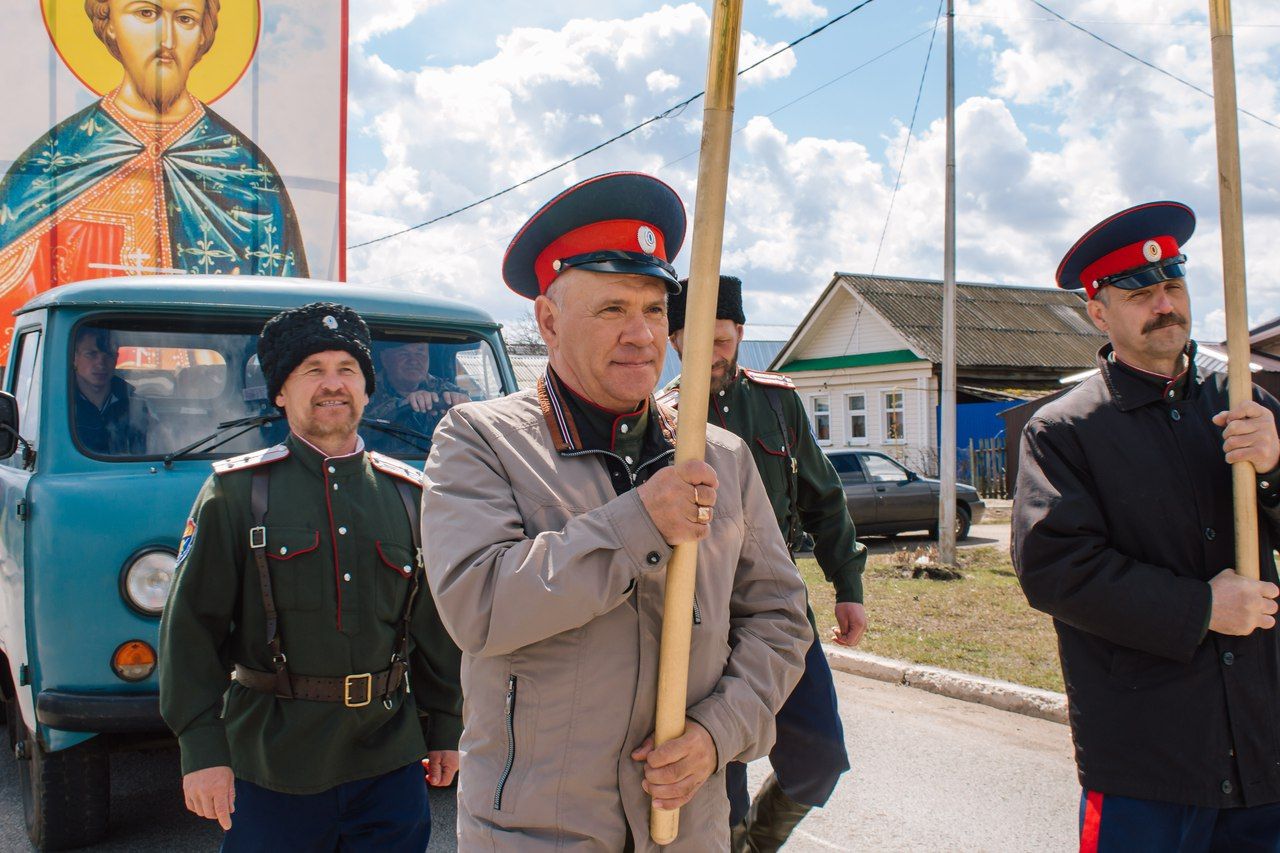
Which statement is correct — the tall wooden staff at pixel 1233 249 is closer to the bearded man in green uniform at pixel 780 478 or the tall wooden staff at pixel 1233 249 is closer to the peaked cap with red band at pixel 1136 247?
the peaked cap with red band at pixel 1136 247

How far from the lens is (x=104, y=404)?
454cm

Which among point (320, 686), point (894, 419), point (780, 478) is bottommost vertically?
point (320, 686)

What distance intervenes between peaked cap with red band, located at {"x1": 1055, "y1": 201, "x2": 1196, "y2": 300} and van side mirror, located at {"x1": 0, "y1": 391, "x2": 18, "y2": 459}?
3.95m

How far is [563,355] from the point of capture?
7.16ft

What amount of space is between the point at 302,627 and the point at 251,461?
0.50m

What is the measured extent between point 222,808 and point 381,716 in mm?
447

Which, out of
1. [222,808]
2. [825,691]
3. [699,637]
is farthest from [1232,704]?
[222,808]

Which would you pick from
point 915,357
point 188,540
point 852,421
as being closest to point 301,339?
point 188,540

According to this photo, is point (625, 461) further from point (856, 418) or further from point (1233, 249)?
point (856, 418)

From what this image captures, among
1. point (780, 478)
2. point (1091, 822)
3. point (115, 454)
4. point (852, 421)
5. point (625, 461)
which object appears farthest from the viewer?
point (852, 421)

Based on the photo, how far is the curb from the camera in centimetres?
651

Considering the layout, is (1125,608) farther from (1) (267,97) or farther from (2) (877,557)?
(2) (877,557)

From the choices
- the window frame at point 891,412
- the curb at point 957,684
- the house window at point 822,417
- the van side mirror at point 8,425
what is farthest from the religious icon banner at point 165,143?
the house window at point 822,417

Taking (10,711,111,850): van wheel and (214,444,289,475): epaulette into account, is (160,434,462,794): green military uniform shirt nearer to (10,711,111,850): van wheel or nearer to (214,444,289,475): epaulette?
(214,444,289,475): epaulette
